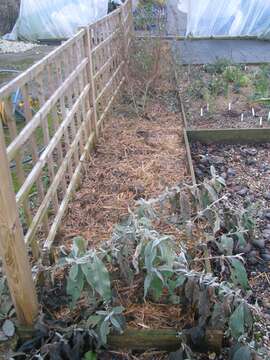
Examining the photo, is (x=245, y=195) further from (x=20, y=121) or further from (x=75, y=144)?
(x=20, y=121)

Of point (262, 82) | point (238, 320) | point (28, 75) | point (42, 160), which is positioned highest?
point (28, 75)

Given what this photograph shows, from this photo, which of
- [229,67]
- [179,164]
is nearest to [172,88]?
[229,67]

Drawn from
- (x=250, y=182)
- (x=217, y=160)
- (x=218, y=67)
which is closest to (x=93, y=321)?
(x=250, y=182)

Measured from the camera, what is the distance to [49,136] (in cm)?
352

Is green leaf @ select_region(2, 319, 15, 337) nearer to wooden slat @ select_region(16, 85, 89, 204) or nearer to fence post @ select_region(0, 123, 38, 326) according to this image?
fence post @ select_region(0, 123, 38, 326)

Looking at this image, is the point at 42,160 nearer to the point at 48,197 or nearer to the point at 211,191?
the point at 48,197

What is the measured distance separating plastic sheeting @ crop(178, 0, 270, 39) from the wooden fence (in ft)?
16.6

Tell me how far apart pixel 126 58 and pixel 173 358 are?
4493 mm

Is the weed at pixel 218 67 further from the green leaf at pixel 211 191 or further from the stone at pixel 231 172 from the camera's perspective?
the green leaf at pixel 211 191

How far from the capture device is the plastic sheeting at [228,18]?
386 inches

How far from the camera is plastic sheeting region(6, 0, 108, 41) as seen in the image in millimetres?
10602

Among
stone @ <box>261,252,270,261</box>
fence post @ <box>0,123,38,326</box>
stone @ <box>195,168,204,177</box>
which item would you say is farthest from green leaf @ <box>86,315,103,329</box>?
stone @ <box>195,168,204,177</box>

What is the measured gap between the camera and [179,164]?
364 centimetres

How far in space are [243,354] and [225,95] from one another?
14.4ft
